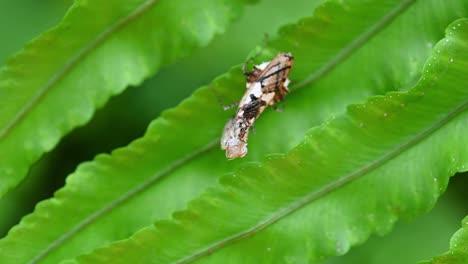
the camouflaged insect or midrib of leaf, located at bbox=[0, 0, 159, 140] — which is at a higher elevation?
midrib of leaf, located at bbox=[0, 0, 159, 140]

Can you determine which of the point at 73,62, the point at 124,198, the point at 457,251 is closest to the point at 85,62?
the point at 73,62

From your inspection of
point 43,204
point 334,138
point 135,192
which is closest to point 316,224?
point 334,138

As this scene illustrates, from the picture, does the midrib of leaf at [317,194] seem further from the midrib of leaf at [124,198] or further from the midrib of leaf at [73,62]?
the midrib of leaf at [73,62]

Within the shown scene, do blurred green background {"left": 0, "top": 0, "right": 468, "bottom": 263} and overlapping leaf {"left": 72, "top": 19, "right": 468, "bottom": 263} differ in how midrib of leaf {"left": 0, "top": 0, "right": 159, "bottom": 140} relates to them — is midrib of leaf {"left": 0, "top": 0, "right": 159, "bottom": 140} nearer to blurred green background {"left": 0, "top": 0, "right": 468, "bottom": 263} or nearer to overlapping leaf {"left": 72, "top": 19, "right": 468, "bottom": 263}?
overlapping leaf {"left": 72, "top": 19, "right": 468, "bottom": 263}

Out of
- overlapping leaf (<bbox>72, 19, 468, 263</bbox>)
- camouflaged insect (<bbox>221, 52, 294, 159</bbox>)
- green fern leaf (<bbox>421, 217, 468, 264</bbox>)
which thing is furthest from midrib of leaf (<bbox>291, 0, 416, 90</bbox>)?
green fern leaf (<bbox>421, 217, 468, 264</bbox>)

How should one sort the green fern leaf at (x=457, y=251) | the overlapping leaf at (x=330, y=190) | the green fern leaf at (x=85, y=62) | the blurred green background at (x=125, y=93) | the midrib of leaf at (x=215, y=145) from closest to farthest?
the green fern leaf at (x=457, y=251) < the overlapping leaf at (x=330, y=190) < the midrib of leaf at (x=215, y=145) < the green fern leaf at (x=85, y=62) < the blurred green background at (x=125, y=93)

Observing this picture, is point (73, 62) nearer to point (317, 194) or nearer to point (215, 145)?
point (215, 145)

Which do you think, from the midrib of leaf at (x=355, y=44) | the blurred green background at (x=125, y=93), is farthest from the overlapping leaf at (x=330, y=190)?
the blurred green background at (x=125, y=93)
